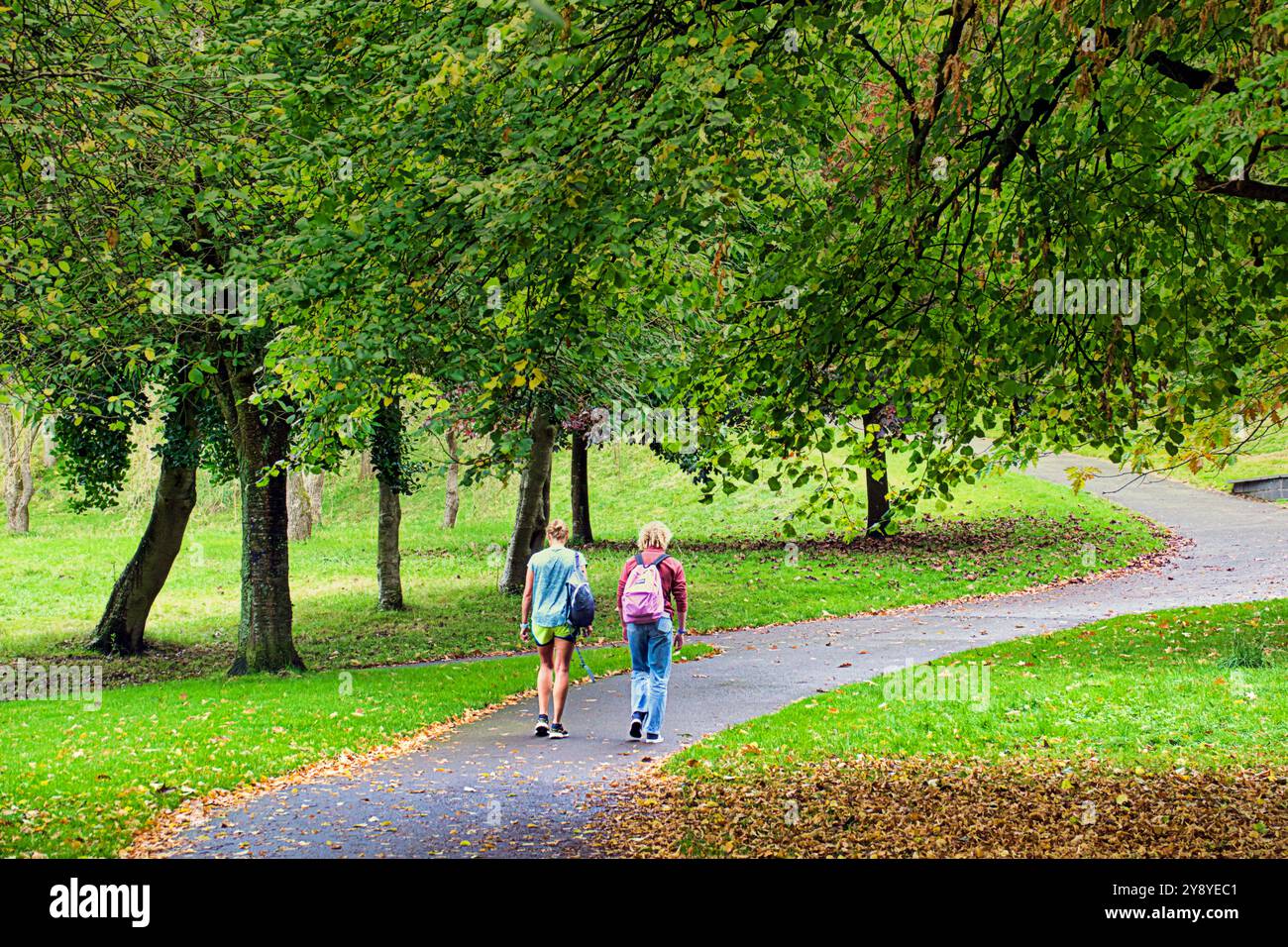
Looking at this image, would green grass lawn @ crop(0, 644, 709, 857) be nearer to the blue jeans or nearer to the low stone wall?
the blue jeans

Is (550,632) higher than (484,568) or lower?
higher

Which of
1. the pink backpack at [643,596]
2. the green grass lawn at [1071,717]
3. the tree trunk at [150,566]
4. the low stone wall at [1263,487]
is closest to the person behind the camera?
the green grass lawn at [1071,717]

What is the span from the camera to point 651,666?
11.0 m

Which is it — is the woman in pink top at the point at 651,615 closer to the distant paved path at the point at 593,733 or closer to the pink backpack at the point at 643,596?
the pink backpack at the point at 643,596

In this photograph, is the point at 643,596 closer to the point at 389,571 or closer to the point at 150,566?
the point at 150,566

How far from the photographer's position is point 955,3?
6.97 m

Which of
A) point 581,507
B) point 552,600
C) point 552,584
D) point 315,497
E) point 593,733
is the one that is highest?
point 315,497

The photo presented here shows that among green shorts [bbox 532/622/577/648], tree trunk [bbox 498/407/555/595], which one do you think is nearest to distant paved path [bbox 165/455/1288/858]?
green shorts [bbox 532/622/577/648]

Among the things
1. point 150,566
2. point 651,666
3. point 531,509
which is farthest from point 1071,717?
point 150,566

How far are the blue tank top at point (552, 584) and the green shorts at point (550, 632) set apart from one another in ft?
0.21

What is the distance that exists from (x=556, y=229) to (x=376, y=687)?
9.58 m

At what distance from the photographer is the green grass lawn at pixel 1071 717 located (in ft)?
32.2

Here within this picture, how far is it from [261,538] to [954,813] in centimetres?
1205

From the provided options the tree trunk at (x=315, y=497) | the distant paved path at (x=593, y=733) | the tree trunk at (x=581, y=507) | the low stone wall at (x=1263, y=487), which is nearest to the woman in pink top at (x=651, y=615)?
the distant paved path at (x=593, y=733)
